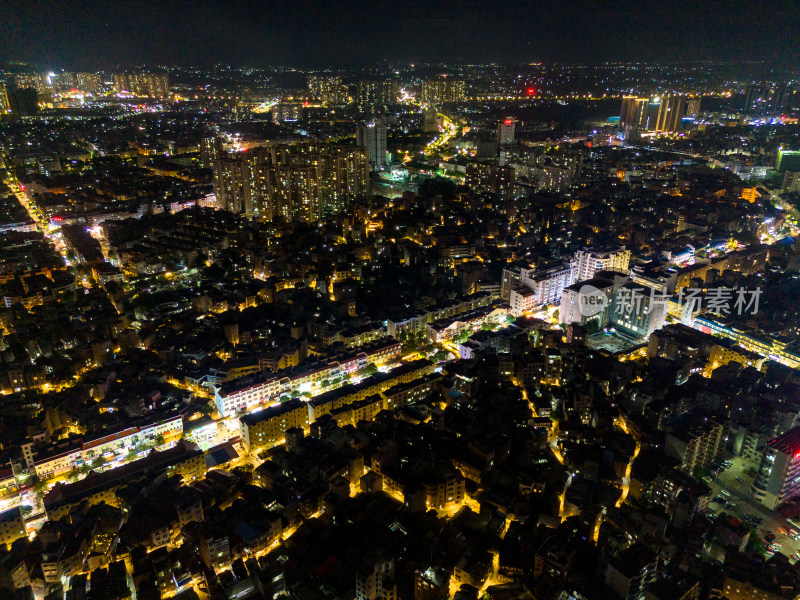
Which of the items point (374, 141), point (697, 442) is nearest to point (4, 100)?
point (374, 141)

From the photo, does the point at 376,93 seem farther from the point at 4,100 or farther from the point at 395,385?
the point at 395,385

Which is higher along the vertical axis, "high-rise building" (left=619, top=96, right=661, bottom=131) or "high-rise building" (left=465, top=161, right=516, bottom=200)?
"high-rise building" (left=619, top=96, right=661, bottom=131)

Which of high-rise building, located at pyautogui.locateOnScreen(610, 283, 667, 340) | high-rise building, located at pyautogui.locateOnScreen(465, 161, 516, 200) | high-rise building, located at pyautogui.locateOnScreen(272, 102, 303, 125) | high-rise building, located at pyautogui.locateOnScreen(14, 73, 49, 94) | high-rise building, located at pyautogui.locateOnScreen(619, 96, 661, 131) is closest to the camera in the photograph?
high-rise building, located at pyautogui.locateOnScreen(610, 283, 667, 340)

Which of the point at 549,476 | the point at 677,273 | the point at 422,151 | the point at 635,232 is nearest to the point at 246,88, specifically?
the point at 422,151

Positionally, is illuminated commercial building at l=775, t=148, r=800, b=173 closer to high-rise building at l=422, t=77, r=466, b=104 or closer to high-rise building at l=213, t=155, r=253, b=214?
high-rise building at l=213, t=155, r=253, b=214

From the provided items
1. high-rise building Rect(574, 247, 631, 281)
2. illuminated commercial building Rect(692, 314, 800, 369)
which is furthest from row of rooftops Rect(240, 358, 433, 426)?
illuminated commercial building Rect(692, 314, 800, 369)

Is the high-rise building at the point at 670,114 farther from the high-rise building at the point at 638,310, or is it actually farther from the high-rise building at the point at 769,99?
the high-rise building at the point at 638,310
